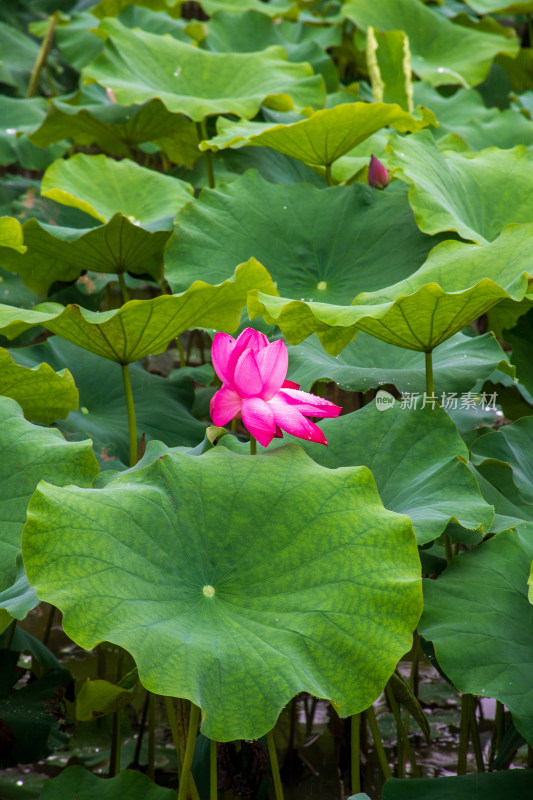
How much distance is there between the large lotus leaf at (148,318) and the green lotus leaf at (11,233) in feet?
0.75

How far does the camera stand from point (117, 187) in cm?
202

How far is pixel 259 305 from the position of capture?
47.3 inches

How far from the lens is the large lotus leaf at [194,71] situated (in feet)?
7.56

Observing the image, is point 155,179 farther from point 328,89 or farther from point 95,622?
point 95,622

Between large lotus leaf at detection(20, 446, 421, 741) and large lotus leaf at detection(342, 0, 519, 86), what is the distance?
229 cm

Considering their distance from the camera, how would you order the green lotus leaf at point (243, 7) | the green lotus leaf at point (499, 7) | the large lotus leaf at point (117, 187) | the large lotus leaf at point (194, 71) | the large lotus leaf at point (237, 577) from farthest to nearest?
1. the green lotus leaf at point (499, 7)
2. the green lotus leaf at point (243, 7)
3. the large lotus leaf at point (194, 71)
4. the large lotus leaf at point (117, 187)
5. the large lotus leaf at point (237, 577)

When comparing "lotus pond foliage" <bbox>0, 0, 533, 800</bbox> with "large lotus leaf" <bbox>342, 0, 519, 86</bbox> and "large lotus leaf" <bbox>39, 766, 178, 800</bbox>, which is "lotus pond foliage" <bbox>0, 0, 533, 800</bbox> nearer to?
"large lotus leaf" <bbox>39, 766, 178, 800</bbox>

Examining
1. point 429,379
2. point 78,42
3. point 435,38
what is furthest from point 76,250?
point 435,38

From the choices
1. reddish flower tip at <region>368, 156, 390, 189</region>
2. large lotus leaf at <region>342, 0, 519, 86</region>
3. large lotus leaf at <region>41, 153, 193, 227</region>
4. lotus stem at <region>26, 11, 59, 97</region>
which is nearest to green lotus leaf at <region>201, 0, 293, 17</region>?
large lotus leaf at <region>342, 0, 519, 86</region>

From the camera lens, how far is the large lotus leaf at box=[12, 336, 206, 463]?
1.62m

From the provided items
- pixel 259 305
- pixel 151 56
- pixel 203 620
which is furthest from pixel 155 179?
pixel 203 620

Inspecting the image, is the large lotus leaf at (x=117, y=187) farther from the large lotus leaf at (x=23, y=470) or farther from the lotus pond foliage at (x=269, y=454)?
the large lotus leaf at (x=23, y=470)

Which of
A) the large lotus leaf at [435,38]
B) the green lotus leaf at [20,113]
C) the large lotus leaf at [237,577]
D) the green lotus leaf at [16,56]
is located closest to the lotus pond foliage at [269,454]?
the large lotus leaf at [237,577]

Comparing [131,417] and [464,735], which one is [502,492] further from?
[131,417]
